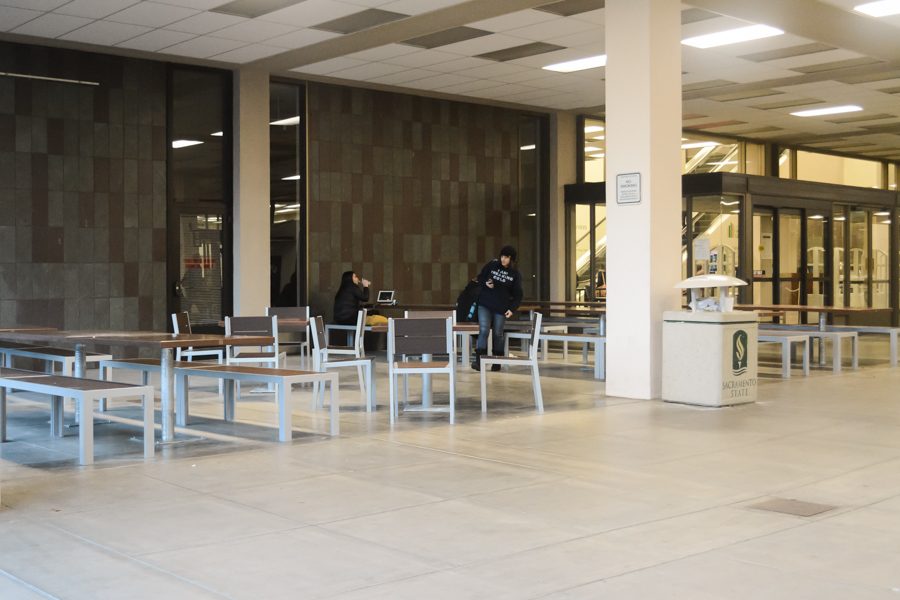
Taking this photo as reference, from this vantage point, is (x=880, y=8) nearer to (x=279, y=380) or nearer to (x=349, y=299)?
(x=349, y=299)

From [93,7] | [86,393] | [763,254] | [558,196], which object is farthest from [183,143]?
[763,254]

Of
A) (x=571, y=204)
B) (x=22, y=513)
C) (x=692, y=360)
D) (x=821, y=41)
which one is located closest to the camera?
(x=22, y=513)

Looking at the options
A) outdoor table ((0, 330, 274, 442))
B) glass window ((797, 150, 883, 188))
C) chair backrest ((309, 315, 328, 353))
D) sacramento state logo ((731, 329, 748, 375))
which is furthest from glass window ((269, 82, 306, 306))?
glass window ((797, 150, 883, 188))

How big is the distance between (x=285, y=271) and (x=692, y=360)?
7.37 meters

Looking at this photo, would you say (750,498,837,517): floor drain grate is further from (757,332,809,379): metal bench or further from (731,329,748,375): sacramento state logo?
(757,332,809,379): metal bench

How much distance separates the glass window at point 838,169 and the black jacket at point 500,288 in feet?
40.1

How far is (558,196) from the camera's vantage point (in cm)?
1759

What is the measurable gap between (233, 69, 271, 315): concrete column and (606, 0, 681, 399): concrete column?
5.99 metres

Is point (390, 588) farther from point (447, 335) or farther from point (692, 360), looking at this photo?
point (692, 360)

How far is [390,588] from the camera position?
3.59 m

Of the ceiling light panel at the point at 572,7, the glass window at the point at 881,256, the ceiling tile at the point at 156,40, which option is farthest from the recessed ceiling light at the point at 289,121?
the glass window at the point at 881,256

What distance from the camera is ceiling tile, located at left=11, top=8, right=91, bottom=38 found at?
1088cm

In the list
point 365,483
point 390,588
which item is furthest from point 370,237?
point 390,588

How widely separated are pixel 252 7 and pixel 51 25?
239 cm
